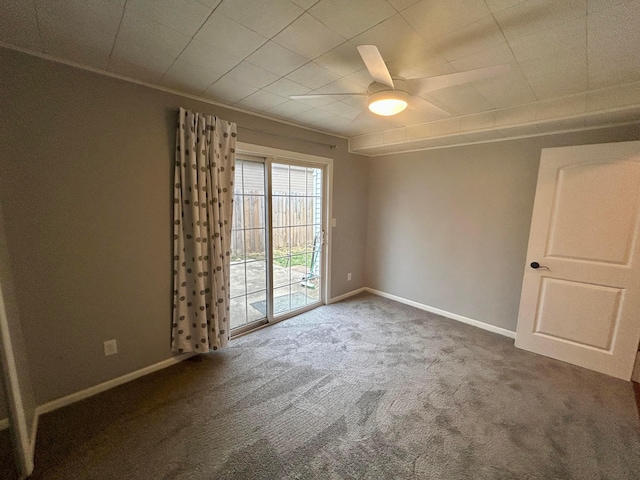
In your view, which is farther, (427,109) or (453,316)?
(453,316)

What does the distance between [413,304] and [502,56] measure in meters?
3.04

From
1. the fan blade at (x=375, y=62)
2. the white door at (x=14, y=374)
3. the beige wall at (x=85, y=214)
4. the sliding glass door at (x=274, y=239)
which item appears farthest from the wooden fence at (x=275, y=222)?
the fan blade at (x=375, y=62)

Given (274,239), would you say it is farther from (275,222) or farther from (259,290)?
(259,290)

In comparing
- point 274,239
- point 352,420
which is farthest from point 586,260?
point 274,239

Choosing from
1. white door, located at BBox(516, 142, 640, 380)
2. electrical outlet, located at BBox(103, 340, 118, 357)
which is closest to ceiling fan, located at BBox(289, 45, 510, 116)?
white door, located at BBox(516, 142, 640, 380)

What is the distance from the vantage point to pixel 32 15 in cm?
Result: 127

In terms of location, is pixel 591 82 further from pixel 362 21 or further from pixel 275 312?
pixel 275 312

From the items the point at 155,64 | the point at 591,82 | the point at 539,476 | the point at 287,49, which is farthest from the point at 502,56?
the point at 539,476

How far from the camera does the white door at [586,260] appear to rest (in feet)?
7.18

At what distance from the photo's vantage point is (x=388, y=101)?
5.58 ft

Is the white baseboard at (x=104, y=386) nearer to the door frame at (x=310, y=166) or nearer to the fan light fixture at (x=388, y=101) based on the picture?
the door frame at (x=310, y=166)

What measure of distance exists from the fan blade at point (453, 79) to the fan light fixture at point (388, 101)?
0.30ft

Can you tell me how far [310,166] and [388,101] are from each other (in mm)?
1761

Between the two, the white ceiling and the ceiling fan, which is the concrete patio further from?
the ceiling fan
